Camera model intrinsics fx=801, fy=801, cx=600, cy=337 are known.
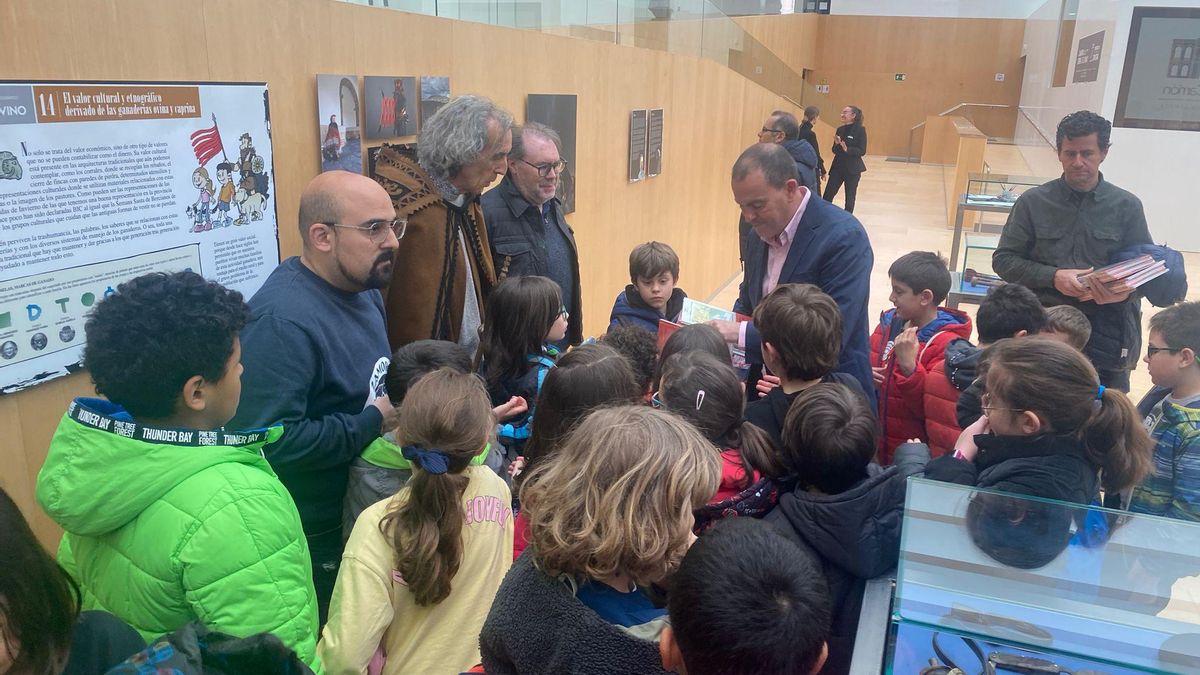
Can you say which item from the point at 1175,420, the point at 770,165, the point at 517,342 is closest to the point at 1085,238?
the point at 1175,420

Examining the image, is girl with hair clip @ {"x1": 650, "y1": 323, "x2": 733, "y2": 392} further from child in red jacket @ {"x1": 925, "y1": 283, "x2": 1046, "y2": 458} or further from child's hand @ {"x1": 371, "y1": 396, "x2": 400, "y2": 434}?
child's hand @ {"x1": 371, "y1": 396, "x2": 400, "y2": 434}

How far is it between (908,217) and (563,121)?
37.4 ft

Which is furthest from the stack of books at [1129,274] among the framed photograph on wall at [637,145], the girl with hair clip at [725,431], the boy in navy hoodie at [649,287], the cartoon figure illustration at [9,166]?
the cartoon figure illustration at [9,166]

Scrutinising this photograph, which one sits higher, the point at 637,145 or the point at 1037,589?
the point at 637,145

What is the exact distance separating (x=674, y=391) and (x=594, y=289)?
3.58 m

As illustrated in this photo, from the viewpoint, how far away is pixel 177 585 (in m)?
1.45

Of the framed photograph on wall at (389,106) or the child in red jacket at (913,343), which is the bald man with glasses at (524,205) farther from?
the child in red jacket at (913,343)

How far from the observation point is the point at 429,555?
69.1 inches

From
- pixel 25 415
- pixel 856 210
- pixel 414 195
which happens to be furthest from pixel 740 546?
pixel 856 210

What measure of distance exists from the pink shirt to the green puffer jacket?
2.06 meters

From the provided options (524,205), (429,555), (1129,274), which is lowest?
(429,555)

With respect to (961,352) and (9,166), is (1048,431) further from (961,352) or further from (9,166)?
(9,166)

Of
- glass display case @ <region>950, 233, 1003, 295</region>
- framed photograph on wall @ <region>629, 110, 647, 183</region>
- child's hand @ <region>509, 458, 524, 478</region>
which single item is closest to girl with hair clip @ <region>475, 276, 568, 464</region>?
child's hand @ <region>509, 458, 524, 478</region>

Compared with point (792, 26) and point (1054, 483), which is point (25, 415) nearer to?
point (1054, 483)
